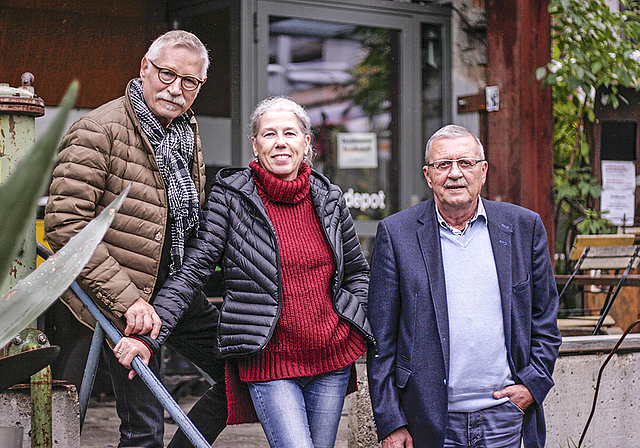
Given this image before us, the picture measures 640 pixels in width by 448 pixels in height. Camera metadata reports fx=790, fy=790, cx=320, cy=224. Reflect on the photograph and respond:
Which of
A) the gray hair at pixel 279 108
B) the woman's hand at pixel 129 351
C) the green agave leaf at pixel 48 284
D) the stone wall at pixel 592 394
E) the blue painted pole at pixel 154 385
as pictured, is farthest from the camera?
the stone wall at pixel 592 394

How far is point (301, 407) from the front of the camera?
2613 mm

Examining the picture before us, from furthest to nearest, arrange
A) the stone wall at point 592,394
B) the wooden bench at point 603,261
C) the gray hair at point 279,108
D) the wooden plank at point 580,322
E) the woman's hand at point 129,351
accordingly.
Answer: the wooden plank at point 580,322
the wooden bench at point 603,261
the stone wall at point 592,394
the gray hair at point 279,108
the woman's hand at point 129,351

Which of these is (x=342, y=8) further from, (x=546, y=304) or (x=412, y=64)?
(x=546, y=304)

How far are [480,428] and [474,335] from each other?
31 cm

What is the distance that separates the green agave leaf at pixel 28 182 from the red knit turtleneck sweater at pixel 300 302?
70.5 inches

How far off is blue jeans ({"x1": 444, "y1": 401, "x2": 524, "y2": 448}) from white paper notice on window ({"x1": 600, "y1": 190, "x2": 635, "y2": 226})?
4.49m

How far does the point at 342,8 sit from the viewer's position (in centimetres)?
567

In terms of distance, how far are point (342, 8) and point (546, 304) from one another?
3.47 meters

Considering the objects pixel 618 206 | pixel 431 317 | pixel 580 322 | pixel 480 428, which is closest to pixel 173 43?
pixel 431 317

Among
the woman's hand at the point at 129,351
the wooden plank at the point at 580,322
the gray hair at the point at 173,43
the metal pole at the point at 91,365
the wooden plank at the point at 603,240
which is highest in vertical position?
the gray hair at the point at 173,43

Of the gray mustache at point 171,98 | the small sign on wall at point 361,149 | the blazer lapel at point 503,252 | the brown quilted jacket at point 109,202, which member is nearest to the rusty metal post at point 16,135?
the brown quilted jacket at point 109,202

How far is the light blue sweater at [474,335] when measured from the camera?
2.63 meters

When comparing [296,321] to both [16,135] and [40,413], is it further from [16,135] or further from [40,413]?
[16,135]

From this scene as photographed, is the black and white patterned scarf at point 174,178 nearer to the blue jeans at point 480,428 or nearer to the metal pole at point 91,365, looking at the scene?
the metal pole at point 91,365
